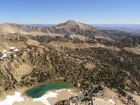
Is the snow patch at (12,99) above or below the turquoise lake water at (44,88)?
above

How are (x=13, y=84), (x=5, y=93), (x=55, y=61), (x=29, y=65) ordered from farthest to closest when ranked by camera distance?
(x=55, y=61) → (x=29, y=65) → (x=13, y=84) → (x=5, y=93)

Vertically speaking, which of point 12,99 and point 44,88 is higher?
point 12,99

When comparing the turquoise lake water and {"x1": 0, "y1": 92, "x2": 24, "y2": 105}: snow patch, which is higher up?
{"x1": 0, "y1": 92, "x2": 24, "y2": 105}: snow patch

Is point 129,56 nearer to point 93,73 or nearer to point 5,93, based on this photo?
point 93,73

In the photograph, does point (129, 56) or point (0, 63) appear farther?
point (129, 56)

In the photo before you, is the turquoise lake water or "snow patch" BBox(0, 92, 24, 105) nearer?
"snow patch" BBox(0, 92, 24, 105)

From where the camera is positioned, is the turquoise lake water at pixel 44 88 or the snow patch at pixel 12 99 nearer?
the snow patch at pixel 12 99

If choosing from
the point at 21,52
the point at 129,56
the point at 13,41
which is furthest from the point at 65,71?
the point at 129,56

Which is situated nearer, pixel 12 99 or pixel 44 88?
pixel 12 99
